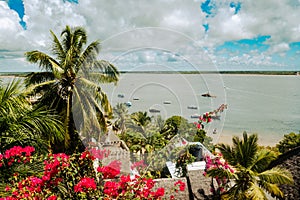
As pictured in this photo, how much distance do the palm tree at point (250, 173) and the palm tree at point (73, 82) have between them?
5.22m

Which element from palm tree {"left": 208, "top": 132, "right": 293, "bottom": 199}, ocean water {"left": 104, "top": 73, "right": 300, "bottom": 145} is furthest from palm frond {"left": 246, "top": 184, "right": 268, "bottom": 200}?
ocean water {"left": 104, "top": 73, "right": 300, "bottom": 145}

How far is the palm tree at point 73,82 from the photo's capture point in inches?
332

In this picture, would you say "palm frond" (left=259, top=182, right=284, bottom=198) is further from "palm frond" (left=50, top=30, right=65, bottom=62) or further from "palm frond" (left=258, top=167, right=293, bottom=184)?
"palm frond" (left=50, top=30, right=65, bottom=62)

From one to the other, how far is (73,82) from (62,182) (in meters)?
5.35

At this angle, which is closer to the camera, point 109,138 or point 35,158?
point 35,158

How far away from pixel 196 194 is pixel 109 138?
20.3 feet

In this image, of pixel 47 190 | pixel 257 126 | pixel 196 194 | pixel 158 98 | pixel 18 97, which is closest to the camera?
pixel 47 190

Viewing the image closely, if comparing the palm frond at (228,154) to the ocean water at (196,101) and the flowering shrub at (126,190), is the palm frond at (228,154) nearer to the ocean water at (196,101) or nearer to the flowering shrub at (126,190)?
the ocean water at (196,101)

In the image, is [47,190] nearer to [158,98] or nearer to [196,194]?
[196,194]

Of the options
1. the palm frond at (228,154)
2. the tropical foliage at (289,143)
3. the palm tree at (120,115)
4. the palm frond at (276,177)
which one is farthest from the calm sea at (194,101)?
the tropical foliage at (289,143)

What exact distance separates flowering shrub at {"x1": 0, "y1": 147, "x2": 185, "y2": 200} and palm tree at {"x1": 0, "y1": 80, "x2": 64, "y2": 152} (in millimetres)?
648

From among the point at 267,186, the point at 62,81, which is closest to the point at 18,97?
the point at 62,81

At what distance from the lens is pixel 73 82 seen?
8.66 metres

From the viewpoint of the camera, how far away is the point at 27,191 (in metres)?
3.41
